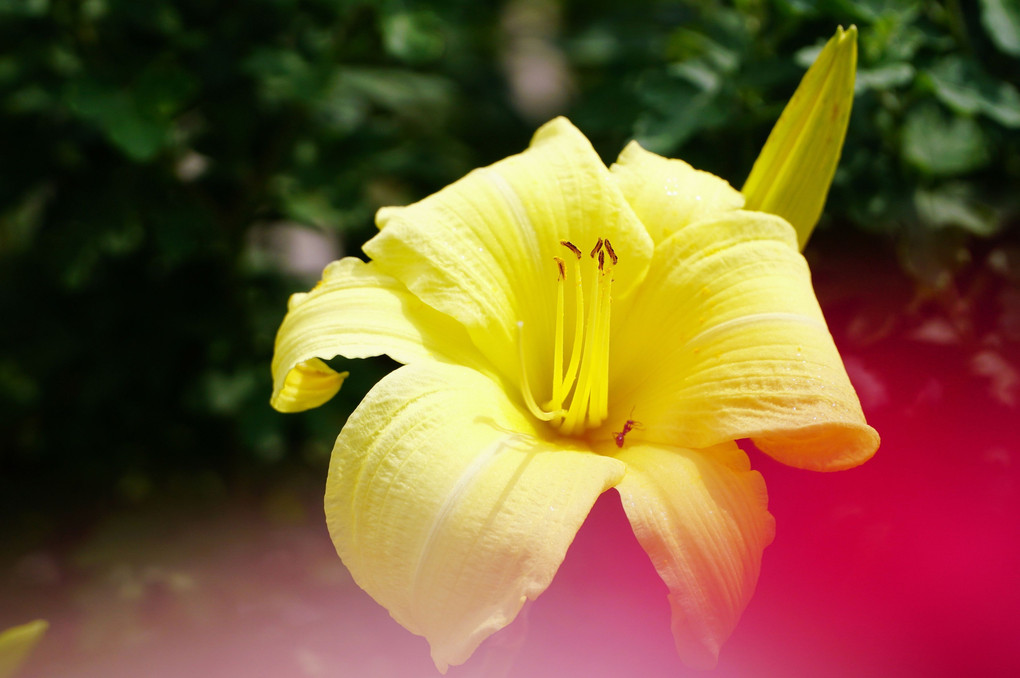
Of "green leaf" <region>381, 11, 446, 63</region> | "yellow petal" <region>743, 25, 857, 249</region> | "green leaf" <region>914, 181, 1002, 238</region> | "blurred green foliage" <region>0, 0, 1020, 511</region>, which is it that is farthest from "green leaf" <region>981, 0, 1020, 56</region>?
"green leaf" <region>381, 11, 446, 63</region>

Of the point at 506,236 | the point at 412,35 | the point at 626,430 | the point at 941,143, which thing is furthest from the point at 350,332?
the point at 941,143

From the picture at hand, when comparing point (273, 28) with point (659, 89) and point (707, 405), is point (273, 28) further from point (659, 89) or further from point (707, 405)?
point (707, 405)

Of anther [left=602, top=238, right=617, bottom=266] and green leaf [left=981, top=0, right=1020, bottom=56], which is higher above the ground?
green leaf [left=981, top=0, right=1020, bottom=56]

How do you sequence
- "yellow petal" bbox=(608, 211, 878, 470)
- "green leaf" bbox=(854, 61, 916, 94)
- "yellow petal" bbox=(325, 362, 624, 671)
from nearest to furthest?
"yellow petal" bbox=(325, 362, 624, 671) → "yellow petal" bbox=(608, 211, 878, 470) → "green leaf" bbox=(854, 61, 916, 94)

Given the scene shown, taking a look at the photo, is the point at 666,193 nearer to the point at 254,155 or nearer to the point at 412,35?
the point at 412,35

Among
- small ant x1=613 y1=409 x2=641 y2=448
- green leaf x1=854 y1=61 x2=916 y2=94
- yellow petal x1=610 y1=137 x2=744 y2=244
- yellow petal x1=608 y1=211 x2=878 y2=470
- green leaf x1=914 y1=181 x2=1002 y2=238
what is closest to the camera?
yellow petal x1=608 y1=211 x2=878 y2=470

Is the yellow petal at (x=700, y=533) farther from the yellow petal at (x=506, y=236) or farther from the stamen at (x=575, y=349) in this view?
the yellow petal at (x=506, y=236)

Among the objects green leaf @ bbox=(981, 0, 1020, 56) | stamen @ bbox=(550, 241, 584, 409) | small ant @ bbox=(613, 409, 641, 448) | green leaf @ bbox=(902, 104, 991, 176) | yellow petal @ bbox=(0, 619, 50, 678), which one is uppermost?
green leaf @ bbox=(981, 0, 1020, 56)

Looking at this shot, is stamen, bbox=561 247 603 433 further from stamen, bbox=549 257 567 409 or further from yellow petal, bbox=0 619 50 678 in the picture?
yellow petal, bbox=0 619 50 678
